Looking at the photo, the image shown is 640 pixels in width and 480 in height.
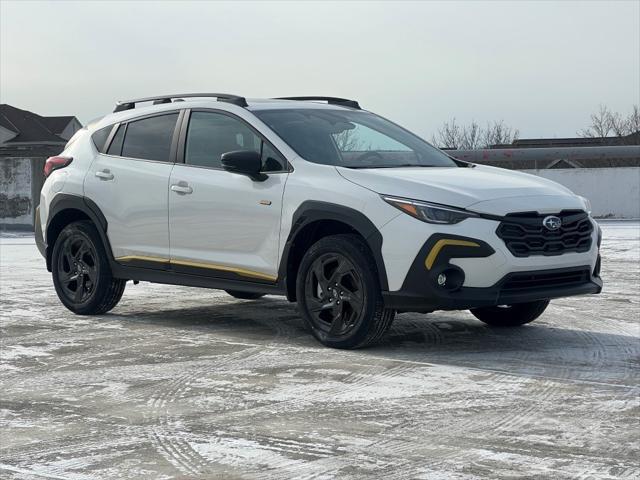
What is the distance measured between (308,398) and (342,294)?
160cm

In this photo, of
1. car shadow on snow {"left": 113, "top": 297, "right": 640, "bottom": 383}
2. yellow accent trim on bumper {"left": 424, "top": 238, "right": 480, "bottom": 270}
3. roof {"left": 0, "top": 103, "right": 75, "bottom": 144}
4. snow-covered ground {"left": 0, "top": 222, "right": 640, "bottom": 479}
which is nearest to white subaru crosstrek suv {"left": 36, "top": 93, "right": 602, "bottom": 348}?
yellow accent trim on bumper {"left": 424, "top": 238, "right": 480, "bottom": 270}

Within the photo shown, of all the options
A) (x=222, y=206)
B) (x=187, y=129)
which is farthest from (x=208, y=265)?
(x=187, y=129)

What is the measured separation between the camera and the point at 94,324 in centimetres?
972

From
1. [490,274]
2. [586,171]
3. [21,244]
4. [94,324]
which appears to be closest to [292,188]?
[490,274]

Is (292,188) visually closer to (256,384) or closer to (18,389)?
(256,384)

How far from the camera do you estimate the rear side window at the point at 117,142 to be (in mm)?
10078

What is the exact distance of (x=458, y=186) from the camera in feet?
26.1

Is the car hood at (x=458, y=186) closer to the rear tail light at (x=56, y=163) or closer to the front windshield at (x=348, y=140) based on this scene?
the front windshield at (x=348, y=140)

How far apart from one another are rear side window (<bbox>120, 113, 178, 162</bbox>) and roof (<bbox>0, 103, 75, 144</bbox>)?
7562 cm

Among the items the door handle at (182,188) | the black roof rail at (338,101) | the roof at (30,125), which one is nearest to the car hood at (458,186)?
the door handle at (182,188)

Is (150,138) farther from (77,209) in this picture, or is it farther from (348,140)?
(348,140)

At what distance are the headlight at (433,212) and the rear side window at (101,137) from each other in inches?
135

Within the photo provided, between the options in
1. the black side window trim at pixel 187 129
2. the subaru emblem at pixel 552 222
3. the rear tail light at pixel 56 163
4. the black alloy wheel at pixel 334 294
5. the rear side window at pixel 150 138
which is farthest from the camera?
the rear tail light at pixel 56 163

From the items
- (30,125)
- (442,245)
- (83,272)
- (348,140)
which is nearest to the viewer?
Result: (442,245)
